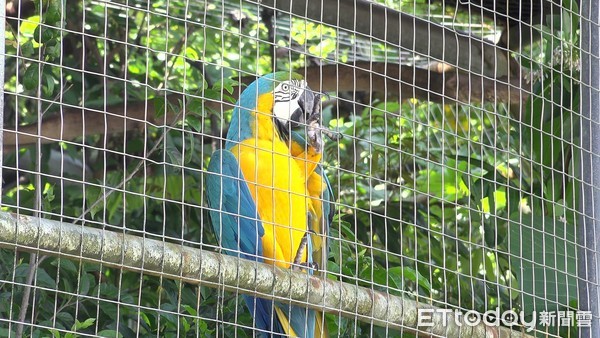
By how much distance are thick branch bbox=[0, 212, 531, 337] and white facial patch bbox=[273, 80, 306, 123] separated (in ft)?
2.70

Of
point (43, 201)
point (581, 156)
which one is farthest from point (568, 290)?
point (43, 201)

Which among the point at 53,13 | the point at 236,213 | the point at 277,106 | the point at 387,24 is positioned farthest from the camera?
the point at 277,106

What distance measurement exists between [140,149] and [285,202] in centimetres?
90

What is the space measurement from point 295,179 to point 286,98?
194mm

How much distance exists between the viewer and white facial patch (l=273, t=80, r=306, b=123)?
2623 millimetres

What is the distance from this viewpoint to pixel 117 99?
3377 millimetres

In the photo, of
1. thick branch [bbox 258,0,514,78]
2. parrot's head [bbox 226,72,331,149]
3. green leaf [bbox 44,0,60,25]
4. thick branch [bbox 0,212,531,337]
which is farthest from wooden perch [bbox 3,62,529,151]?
thick branch [bbox 0,212,531,337]

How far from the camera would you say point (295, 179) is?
2.62 metres

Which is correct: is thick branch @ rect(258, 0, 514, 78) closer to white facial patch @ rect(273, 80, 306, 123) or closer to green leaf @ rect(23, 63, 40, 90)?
white facial patch @ rect(273, 80, 306, 123)

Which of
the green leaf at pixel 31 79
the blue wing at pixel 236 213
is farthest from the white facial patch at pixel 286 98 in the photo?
the green leaf at pixel 31 79

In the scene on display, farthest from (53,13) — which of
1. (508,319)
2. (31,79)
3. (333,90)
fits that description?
(508,319)

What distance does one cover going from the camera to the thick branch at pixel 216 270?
155 centimetres

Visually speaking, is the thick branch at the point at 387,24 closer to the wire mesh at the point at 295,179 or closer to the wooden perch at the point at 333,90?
the wire mesh at the point at 295,179

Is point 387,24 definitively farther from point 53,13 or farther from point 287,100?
point 53,13
